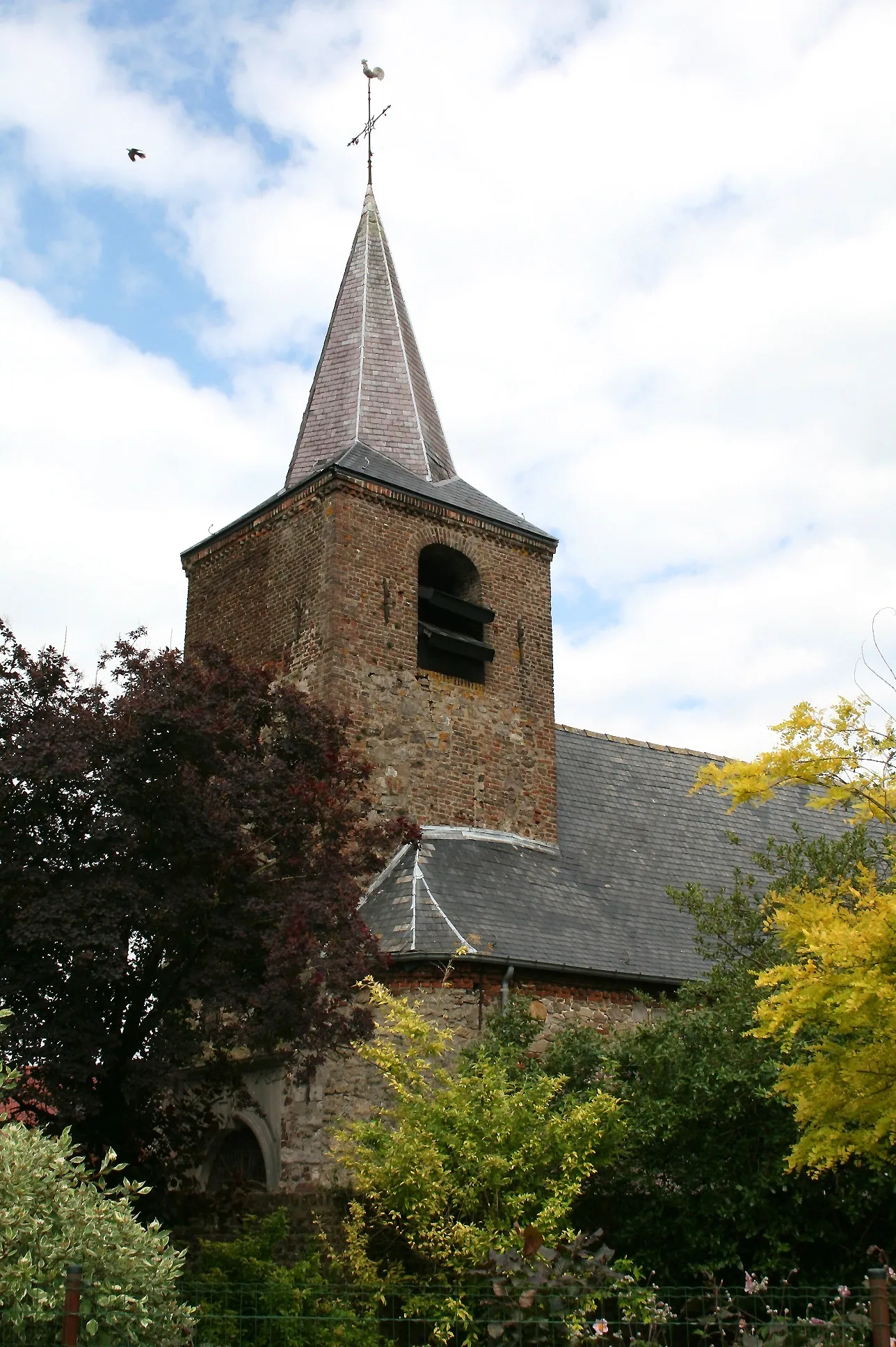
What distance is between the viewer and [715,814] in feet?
73.0

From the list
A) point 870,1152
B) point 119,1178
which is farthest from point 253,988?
point 870,1152

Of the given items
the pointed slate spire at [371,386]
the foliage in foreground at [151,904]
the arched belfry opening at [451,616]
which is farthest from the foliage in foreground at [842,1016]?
the pointed slate spire at [371,386]

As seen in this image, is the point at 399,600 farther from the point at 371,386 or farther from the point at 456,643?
the point at 371,386

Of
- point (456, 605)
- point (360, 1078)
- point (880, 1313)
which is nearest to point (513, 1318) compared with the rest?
point (880, 1313)

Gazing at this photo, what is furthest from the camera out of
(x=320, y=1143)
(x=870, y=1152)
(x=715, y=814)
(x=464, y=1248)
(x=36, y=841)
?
(x=715, y=814)

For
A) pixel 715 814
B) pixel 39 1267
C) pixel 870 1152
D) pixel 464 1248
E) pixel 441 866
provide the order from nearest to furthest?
1. pixel 39 1267
2. pixel 870 1152
3. pixel 464 1248
4. pixel 441 866
5. pixel 715 814

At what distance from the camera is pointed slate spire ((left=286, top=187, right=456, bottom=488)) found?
2070cm

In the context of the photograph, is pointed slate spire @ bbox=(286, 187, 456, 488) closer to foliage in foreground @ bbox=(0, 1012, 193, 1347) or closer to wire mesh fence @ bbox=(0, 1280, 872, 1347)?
wire mesh fence @ bbox=(0, 1280, 872, 1347)

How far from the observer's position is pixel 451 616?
19.9 metres

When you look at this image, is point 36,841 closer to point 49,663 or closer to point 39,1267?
point 49,663

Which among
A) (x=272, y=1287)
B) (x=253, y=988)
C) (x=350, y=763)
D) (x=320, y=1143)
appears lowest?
(x=272, y=1287)

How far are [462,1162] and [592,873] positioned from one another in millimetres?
7988

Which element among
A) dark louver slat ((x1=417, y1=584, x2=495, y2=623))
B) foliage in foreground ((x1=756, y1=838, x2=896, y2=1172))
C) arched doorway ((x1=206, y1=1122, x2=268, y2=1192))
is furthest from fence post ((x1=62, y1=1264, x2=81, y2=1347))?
dark louver slat ((x1=417, y1=584, x2=495, y2=623))

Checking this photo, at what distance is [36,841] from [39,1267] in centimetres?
481
